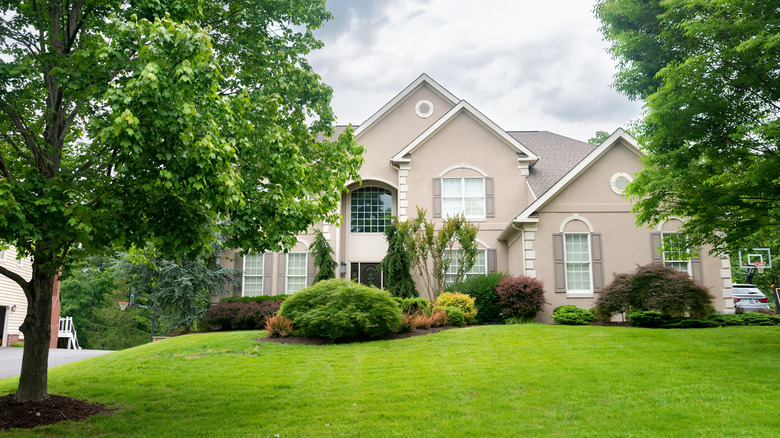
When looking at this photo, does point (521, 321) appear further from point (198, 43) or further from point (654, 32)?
point (198, 43)

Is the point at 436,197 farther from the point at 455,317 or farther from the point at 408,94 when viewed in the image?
the point at 455,317

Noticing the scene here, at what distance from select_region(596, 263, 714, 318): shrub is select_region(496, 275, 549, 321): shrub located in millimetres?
1867

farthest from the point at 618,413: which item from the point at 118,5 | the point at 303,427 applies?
the point at 118,5

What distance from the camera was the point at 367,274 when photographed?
2150cm

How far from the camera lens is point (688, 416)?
22.6 feet

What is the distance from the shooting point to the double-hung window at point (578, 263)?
1766cm

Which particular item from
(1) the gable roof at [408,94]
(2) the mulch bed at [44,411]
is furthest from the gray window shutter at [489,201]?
(2) the mulch bed at [44,411]

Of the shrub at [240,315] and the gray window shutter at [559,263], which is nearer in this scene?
the gray window shutter at [559,263]

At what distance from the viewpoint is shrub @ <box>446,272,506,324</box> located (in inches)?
682

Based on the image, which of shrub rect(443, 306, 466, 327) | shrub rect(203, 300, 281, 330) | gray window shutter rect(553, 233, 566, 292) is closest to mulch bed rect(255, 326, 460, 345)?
shrub rect(443, 306, 466, 327)

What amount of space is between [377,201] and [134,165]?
16155mm

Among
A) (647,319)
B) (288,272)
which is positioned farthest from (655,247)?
(288,272)

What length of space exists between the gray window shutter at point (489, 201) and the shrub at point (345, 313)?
7.62 m

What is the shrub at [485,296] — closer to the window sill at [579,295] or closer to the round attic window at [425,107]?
the window sill at [579,295]
